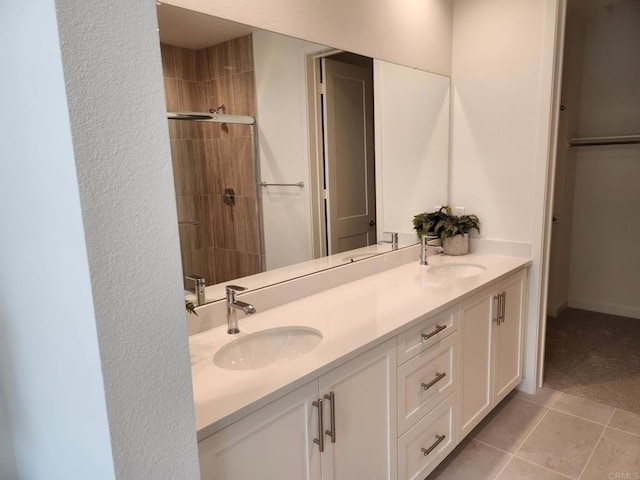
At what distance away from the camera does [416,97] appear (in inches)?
103

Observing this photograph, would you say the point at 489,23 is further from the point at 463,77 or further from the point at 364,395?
the point at 364,395

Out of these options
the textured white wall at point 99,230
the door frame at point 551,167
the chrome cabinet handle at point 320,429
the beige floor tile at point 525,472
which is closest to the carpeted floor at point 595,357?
the door frame at point 551,167

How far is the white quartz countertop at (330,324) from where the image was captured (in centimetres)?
113

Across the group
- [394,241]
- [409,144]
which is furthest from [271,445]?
[409,144]

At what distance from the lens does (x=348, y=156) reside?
226cm

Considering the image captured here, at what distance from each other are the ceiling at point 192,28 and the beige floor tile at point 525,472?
2117 mm

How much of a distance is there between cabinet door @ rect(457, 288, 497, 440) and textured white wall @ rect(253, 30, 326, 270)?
77cm

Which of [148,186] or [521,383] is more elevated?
[148,186]

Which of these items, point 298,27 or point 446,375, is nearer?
point 298,27

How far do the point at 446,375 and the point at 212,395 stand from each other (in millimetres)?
1131

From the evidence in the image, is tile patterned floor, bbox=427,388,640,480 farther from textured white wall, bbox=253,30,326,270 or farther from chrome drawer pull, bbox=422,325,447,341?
textured white wall, bbox=253,30,326,270

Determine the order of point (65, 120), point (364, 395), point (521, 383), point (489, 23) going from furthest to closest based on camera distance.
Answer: point (521, 383), point (489, 23), point (364, 395), point (65, 120)

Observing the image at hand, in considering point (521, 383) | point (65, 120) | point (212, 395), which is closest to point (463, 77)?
point (521, 383)

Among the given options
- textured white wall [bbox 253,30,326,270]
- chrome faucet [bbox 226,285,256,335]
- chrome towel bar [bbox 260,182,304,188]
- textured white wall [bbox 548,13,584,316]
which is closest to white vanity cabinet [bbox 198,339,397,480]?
chrome faucet [bbox 226,285,256,335]
